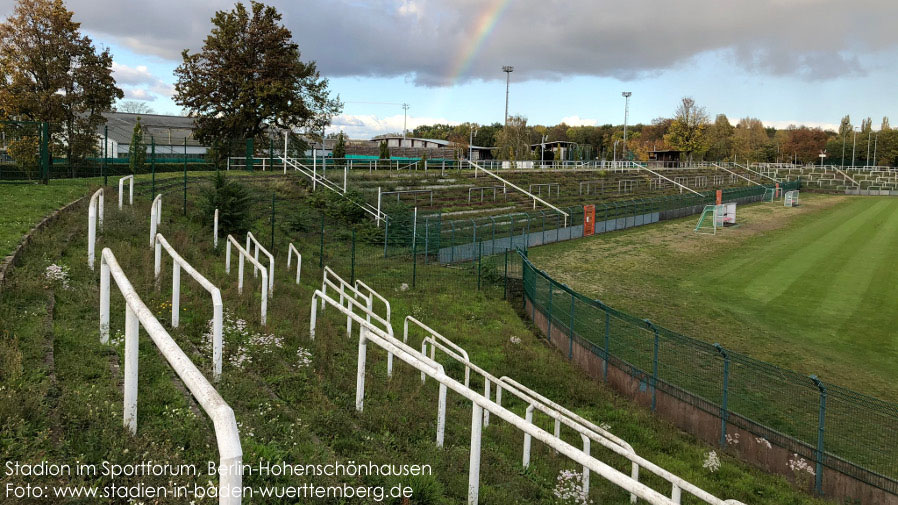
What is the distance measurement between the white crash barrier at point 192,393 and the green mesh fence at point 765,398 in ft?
27.7

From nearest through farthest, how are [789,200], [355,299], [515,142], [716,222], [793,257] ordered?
1. [355,299]
2. [793,257]
3. [716,222]
4. [789,200]
5. [515,142]

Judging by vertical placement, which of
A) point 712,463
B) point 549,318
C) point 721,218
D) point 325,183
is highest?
point 325,183

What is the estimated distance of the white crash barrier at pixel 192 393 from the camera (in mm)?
2748

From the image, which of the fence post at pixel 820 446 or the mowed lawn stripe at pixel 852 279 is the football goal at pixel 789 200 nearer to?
the mowed lawn stripe at pixel 852 279

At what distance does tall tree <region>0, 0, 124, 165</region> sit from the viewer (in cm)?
3025

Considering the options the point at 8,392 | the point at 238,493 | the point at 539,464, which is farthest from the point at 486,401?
the point at 8,392

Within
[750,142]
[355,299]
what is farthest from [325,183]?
[750,142]

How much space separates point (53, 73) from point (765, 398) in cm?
3546

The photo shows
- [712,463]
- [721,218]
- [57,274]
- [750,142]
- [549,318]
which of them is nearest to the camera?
[57,274]

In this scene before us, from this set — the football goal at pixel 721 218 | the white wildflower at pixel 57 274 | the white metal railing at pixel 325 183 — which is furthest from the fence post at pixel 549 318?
the football goal at pixel 721 218

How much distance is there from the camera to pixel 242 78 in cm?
3888

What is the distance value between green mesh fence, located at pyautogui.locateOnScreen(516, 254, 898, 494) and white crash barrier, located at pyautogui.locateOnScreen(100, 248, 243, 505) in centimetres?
845

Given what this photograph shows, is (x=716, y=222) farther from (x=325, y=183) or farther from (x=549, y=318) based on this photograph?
(x=549, y=318)

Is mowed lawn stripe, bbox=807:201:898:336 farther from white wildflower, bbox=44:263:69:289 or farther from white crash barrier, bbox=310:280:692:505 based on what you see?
white wildflower, bbox=44:263:69:289
